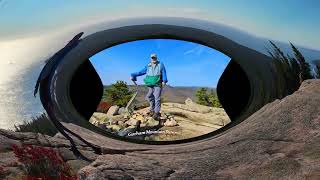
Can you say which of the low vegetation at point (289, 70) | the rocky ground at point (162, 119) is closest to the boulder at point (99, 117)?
the rocky ground at point (162, 119)

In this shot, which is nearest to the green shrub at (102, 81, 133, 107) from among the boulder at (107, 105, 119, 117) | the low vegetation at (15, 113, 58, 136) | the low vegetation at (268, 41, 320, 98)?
the boulder at (107, 105, 119, 117)

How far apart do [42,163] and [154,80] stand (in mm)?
700

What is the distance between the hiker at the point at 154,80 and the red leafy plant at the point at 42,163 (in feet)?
1.71

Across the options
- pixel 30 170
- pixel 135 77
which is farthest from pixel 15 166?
pixel 135 77

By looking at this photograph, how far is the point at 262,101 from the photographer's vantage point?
8.31 m

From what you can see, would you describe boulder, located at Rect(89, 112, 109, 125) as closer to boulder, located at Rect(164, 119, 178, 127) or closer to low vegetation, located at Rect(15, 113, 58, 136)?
low vegetation, located at Rect(15, 113, 58, 136)

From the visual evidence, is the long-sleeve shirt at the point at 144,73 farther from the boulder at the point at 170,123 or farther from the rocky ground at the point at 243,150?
the rocky ground at the point at 243,150

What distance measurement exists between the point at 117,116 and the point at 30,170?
1.69 ft

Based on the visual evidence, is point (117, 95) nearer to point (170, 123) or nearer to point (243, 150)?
point (170, 123)

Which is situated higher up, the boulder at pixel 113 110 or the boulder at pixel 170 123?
the boulder at pixel 113 110

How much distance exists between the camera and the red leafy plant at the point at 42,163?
8.34 m

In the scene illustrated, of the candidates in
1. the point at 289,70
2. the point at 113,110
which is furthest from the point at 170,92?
the point at 289,70

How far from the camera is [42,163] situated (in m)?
8.34

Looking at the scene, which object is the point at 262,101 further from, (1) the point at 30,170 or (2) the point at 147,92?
(1) the point at 30,170
